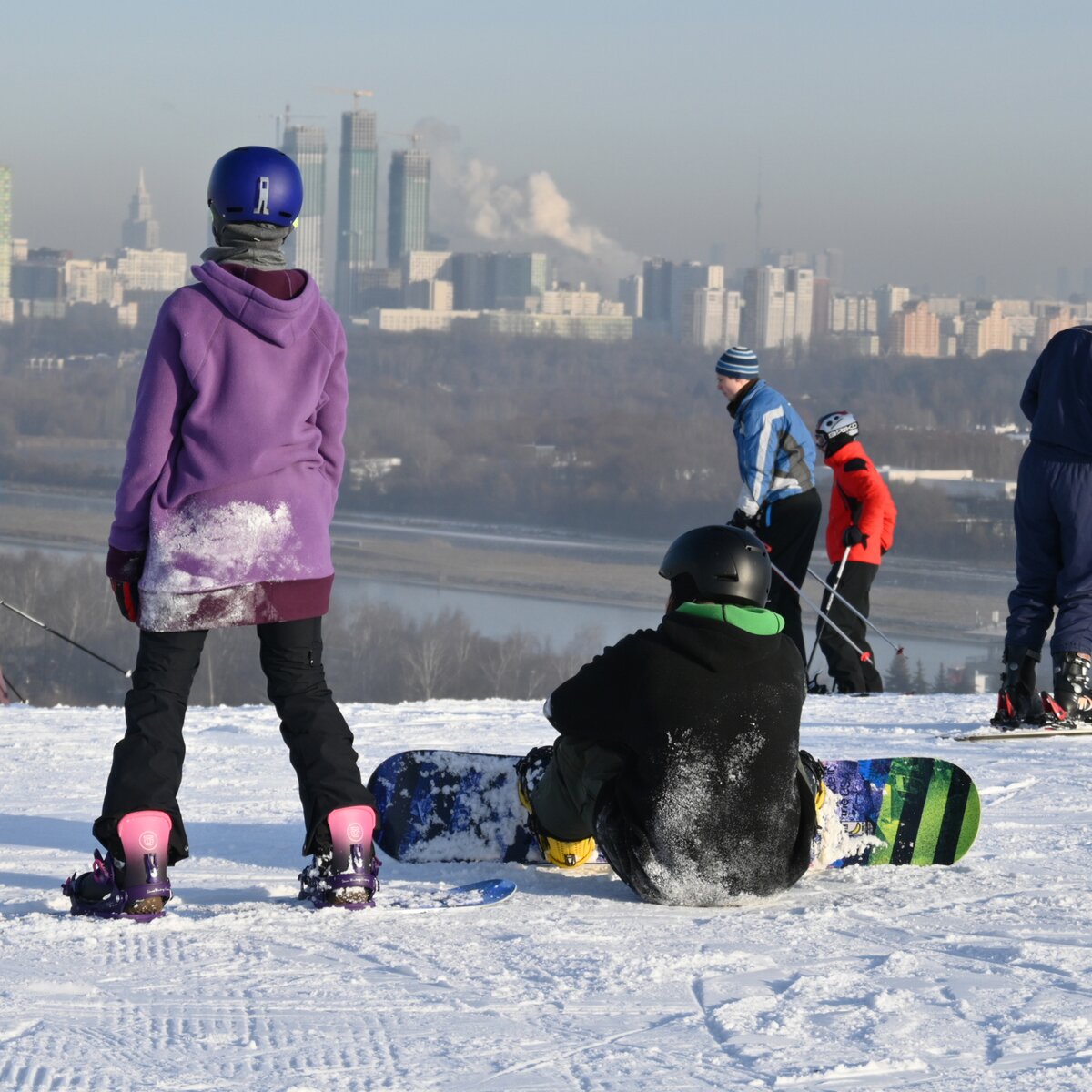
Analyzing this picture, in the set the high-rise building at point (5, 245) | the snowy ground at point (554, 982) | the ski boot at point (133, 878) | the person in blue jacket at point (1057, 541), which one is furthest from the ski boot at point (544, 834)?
the high-rise building at point (5, 245)

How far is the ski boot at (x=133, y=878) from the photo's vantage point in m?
2.94

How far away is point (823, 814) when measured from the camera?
132 inches

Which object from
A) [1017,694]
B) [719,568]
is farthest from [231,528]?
[1017,694]

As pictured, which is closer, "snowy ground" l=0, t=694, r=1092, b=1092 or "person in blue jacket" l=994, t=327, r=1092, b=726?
"snowy ground" l=0, t=694, r=1092, b=1092

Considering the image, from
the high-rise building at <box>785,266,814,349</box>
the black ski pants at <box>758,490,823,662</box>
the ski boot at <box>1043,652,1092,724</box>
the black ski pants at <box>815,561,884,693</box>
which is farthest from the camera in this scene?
the high-rise building at <box>785,266,814,349</box>

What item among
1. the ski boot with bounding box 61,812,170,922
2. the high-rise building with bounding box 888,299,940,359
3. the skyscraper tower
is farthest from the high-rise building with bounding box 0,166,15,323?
the ski boot with bounding box 61,812,170,922

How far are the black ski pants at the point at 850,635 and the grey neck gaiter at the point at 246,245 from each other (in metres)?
5.37

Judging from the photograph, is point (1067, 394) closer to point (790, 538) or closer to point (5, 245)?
point (790, 538)

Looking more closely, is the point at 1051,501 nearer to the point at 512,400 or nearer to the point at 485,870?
the point at 485,870

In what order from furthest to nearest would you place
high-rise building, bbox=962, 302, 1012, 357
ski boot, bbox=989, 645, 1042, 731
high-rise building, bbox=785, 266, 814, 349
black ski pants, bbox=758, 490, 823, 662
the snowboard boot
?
high-rise building, bbox=785, 266, 814, 349, high-rise building, bbox=962, 302, 1012, 357, black ski pants, bbox=758, 490, 823, 662, ski boot, bbox=989, 645, 1042, 731, the snowboard boot

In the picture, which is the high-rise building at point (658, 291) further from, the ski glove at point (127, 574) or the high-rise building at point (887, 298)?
the ski glove at point (127, 574)

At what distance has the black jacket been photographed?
9.89ft

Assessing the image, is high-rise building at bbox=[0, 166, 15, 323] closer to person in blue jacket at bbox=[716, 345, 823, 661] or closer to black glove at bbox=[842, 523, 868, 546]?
black glove at bbox=[842, 523, 868, 546]

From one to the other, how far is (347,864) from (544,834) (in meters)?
0.51
